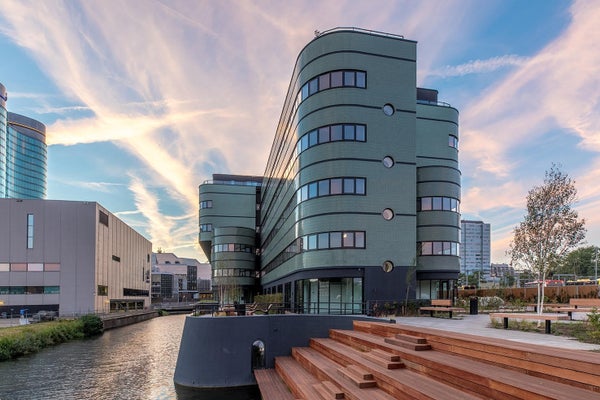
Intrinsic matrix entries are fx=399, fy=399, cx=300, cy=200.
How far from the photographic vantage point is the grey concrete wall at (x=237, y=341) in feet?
56.6

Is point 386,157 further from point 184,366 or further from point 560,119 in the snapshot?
point 184,366

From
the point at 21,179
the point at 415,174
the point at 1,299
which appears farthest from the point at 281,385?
the point at 21,179

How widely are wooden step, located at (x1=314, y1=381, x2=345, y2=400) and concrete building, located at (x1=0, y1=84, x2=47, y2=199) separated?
576ft

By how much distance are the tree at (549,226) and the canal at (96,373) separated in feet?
48.3

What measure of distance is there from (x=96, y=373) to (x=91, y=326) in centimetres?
2258

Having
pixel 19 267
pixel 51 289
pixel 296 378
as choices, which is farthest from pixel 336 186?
pixel 19 267

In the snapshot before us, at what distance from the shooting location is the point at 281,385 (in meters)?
14.2

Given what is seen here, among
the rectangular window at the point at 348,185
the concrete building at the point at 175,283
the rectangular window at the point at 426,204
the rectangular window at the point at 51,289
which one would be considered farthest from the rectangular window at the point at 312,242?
the concrete building at the point at 175,283

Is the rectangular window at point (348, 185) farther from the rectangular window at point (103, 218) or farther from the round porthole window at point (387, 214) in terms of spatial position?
the rectangular window at point (103, 218)

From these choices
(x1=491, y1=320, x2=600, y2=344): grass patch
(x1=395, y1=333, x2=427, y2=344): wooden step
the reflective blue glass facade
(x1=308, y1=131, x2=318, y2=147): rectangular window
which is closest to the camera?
(x1=395, y1=333, x2=427, y2=344): wooden step

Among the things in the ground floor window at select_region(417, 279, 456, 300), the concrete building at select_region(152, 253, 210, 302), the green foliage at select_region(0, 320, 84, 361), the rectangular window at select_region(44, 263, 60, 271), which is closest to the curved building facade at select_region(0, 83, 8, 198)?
the concrete building at select_region(152, 253, 210, 302)

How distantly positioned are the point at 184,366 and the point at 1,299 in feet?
162

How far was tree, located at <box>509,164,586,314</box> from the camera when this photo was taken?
18.5 m

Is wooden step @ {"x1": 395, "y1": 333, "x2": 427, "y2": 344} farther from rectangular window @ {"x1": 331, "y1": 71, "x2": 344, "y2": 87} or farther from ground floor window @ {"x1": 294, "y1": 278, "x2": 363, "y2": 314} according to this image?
rectangular window @ {"x1": 331, "y1": 71, "x2": 344, "y2": 87}
